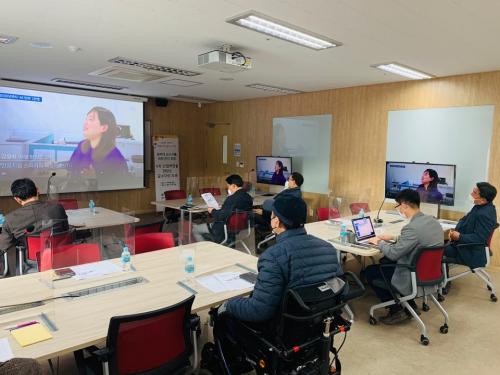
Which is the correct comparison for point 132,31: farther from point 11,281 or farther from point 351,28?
point 11,281

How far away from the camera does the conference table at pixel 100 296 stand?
175 cm

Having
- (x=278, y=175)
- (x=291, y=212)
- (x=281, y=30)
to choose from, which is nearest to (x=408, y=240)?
(x=291, y=212)

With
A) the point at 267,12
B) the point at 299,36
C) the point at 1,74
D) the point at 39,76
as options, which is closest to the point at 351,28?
the point at 299,36

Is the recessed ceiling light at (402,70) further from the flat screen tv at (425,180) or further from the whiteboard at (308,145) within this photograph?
the whiteboard at (308,145)

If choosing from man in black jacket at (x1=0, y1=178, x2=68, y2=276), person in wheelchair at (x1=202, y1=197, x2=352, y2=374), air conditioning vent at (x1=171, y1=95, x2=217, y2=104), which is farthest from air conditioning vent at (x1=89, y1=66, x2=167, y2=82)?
person in wheelchair at (x1=202, y1=197, x2=352, y2=374)

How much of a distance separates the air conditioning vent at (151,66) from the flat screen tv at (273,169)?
2.60 metres

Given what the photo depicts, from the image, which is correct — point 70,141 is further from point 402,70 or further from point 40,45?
point 402,70

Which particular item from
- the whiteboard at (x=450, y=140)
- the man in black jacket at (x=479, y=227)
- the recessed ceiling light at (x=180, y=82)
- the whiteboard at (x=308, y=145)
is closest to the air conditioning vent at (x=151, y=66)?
the recessed ceiling light at (x=180, y=82)

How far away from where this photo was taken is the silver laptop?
374 cm

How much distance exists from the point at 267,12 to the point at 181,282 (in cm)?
226

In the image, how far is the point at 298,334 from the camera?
1977 millimetres

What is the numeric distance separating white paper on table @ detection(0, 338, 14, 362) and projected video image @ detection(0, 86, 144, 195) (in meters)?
6.17

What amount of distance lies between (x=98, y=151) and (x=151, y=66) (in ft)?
11.0

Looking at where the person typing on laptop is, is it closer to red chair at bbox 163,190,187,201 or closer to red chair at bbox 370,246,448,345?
red chair at bbox 370,246,448,345
